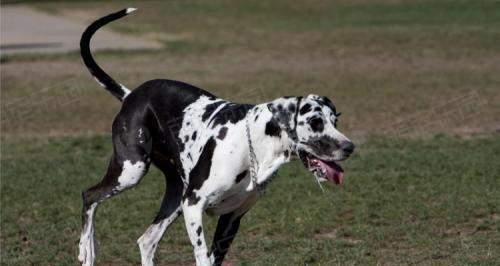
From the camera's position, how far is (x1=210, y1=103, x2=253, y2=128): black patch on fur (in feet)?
24.1

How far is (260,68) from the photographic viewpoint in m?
21.2

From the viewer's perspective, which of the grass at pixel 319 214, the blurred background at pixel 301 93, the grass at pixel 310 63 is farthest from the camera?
the grass at pixel 310 63

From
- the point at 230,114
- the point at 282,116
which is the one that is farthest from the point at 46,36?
the point at 282,116

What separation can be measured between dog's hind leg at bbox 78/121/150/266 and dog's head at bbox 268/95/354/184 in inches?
50.5

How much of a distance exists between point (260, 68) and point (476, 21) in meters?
8.16

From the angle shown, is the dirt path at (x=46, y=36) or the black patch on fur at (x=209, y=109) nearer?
the black patch on fur at (x=209, y=109)

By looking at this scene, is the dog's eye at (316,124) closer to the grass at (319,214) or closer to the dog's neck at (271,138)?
the dog's neck at (271,138)

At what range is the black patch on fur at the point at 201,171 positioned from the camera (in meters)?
7.25

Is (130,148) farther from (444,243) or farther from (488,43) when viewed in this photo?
(488,43)

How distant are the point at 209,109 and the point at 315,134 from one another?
1.01 m

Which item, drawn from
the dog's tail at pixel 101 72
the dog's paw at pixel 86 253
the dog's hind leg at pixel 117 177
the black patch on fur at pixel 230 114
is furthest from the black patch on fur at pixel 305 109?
the dog's paw at pixel 86 253

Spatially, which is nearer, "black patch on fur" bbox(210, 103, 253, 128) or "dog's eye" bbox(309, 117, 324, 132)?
"dog's eye" bbox(309, 117, 324, 132)

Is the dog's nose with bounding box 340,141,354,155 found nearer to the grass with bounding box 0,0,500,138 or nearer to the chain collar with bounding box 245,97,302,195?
the chain collar with bounding box 245,97,302,195

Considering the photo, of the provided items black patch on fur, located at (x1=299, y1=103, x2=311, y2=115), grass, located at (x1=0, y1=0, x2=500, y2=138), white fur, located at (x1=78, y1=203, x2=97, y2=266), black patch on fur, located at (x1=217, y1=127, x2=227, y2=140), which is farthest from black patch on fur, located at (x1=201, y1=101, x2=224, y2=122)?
grass, located at (x1=0, y1=0, x2=500, y2=138)
